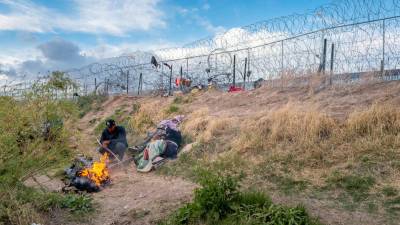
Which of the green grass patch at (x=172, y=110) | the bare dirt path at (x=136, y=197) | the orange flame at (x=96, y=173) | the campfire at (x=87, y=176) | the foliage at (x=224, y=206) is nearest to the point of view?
the foliage at (x=224, y=206)

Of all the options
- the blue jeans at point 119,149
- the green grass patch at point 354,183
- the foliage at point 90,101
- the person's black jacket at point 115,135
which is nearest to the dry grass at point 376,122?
the green grass patch at point 354,183

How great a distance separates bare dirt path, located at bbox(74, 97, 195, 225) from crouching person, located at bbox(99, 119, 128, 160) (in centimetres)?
77

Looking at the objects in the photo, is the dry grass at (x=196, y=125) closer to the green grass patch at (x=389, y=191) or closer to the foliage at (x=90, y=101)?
the green grass patch at (x=389, y=191)

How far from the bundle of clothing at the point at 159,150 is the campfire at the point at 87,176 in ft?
4.04

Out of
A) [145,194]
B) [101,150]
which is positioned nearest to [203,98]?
[101,150]

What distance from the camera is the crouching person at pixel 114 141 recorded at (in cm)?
1028

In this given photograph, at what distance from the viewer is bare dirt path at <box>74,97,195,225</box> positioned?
605 cm

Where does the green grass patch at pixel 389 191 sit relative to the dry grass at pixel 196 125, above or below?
below

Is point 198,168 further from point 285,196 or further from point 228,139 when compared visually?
point 285,196

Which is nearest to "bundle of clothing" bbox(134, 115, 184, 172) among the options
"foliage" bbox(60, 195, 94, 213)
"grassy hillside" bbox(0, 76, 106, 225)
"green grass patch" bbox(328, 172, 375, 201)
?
"foliage" bbox(60, 195, 94, 213)

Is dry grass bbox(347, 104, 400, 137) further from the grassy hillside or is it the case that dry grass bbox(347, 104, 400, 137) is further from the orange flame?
the grassy hillside

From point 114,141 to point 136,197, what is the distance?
357 cm

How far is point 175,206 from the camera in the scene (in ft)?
20.0

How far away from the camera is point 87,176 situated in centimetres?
764
